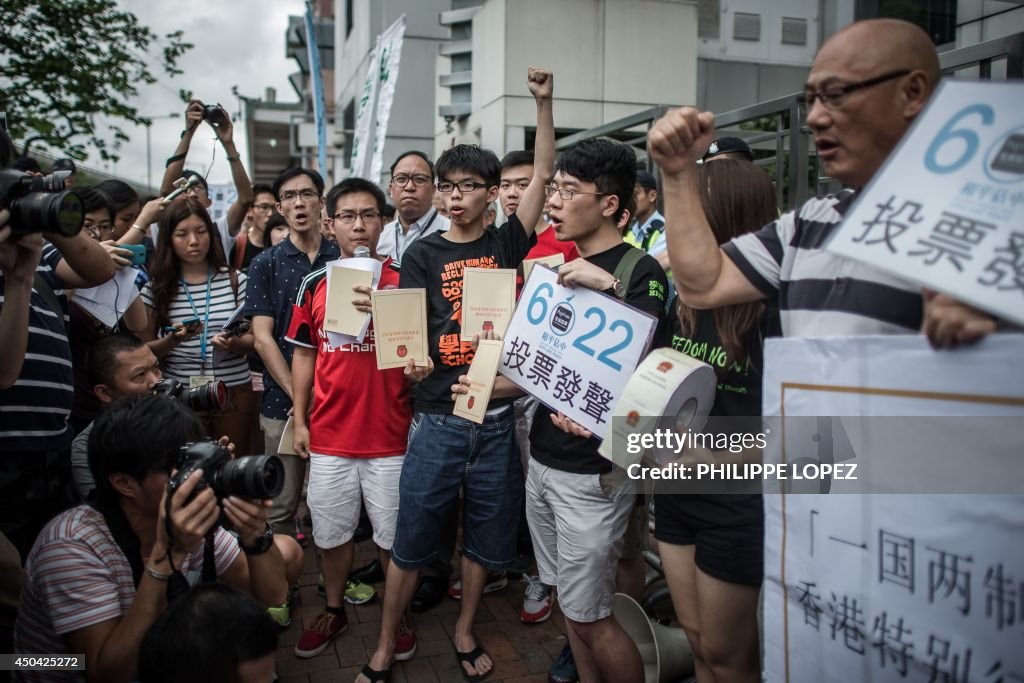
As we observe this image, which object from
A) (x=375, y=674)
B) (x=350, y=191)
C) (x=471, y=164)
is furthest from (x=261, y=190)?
(x=375, y=674)

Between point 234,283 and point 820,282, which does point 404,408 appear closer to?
point 234,283

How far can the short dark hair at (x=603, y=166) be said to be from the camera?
2.63m

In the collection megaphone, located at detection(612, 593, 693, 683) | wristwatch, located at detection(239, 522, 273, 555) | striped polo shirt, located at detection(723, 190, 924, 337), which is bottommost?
megaphone, located at detection(612, 593, 693, 683)

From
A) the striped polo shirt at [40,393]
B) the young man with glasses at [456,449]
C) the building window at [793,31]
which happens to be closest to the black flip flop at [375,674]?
the young man with glasses at [456,449]

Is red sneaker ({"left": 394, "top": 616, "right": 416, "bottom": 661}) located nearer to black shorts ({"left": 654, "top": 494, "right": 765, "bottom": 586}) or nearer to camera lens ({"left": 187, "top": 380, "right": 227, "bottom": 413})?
camera lens ({"left": 187, "top": 380, "right": 227, "bottom": 413})

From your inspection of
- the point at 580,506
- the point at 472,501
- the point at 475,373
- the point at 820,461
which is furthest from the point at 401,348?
the point at 820,461

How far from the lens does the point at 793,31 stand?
9406 mm

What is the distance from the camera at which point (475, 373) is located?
2762 mm

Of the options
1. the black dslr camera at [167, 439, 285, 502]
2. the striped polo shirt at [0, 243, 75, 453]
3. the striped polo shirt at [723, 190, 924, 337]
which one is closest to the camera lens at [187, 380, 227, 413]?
the striped polo shirt at [0, 243, 75, 453]

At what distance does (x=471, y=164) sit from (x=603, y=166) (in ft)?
2.38

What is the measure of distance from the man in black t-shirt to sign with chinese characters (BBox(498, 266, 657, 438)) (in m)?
0.07

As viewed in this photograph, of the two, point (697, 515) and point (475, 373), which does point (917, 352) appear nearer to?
point (697, 515)

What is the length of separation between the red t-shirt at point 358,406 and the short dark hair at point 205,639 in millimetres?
1465

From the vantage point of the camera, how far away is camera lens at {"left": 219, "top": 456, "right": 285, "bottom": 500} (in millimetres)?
1891
